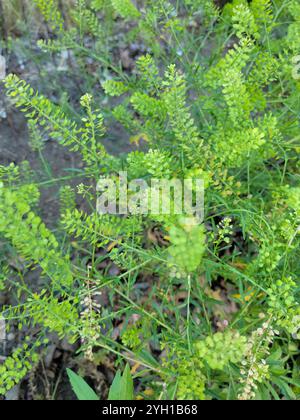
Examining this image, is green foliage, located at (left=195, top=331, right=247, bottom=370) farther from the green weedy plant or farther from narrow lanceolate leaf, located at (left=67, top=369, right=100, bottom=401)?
narrow lanceolate leaf, located at (left=67, top=369, right=100, bottom=401)

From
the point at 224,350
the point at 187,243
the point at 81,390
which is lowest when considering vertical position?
the point at 81,390

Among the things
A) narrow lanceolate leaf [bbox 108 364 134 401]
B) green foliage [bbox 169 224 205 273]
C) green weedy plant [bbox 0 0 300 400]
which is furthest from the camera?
narrow lanceolate leaf [bbox 108 364 134 401]

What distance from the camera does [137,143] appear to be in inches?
106

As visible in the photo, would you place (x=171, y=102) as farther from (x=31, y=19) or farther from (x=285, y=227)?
(x=31, y=19)

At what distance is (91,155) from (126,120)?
537 mm

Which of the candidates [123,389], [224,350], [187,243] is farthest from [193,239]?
[123,389]

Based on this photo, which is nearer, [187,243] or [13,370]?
[187,243]

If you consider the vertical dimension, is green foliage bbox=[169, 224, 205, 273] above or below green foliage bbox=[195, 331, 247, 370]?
above

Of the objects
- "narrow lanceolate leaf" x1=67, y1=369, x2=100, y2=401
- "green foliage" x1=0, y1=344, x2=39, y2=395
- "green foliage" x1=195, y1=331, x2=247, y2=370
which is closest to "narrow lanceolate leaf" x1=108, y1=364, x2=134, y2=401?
"narrow lanceolate leaf" x1=67, y1=369, x2=100, y2=401

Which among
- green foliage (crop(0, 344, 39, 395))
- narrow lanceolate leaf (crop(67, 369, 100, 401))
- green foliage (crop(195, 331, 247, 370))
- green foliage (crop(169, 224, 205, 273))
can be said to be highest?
green foliage (crop(169, 224, 205, 273))

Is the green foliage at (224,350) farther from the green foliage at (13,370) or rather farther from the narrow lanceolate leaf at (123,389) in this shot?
the green foliage at (13,370)

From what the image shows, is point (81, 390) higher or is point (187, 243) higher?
point (187, 243)

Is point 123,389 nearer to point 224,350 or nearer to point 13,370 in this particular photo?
point 13,370
